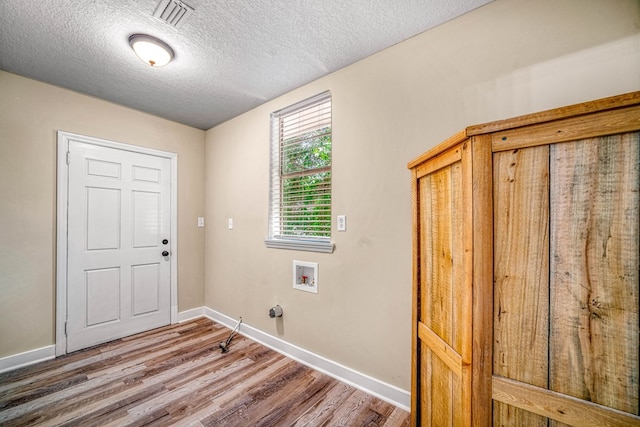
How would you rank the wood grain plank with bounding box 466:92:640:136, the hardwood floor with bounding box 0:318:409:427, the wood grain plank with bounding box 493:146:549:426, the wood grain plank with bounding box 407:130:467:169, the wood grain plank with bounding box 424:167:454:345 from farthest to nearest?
the hardwood floor with bounding box 0:318:409:427
the wood grain plank with bounding box 424:167:454:345
the wood grain plank with bounding box 407:130:467:169
the wood grain plank with bounding box 493:146:549:426
the wood grain plank with bounding box 466:92:640:136

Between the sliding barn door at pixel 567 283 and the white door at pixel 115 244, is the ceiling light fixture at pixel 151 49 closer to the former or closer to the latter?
the white door at pixel 115 244

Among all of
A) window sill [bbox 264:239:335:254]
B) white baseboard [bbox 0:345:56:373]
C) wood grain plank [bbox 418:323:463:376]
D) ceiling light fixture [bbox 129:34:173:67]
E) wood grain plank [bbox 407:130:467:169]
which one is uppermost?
ceiling light fixture [bbox 129:34:173:67]

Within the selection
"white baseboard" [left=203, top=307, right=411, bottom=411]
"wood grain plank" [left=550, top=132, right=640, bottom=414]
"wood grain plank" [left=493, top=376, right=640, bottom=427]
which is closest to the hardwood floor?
"white baseboard" [left=203, top=307, right=411, bottom=411]

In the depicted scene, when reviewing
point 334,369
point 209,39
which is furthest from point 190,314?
point 209,39

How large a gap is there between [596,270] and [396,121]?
1.42 meters

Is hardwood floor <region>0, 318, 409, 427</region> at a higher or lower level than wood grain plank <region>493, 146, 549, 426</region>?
lower

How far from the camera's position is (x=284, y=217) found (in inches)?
103

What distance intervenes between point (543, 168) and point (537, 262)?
28 cm

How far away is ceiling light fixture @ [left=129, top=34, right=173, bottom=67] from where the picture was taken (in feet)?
5.66

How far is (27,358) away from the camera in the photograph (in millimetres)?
2215

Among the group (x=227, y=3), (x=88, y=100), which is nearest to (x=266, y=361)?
(x=227, y=3)

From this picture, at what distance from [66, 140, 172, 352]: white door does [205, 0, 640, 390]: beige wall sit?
116cm

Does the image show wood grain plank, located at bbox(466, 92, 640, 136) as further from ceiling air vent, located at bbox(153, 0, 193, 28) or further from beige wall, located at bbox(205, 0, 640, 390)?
ceiling air vent, located at bbox(153, 0, 193, 28)

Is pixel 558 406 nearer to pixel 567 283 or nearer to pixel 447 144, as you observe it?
pixel 567 283
